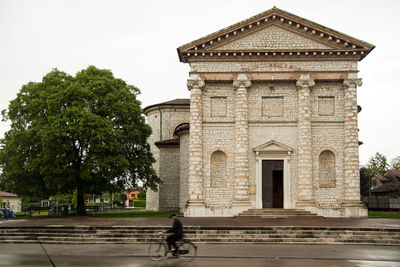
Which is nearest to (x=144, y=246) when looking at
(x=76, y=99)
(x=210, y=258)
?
(x=210, y=258)

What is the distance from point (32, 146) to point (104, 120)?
268 inches

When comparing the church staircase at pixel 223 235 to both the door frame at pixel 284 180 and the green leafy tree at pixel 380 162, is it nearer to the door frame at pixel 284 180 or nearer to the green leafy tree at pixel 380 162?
the door frame at pixel 284 180

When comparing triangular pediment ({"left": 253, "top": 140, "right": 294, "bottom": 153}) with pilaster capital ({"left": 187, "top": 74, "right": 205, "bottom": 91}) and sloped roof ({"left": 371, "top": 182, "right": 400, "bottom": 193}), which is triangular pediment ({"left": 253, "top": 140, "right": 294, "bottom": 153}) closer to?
pilaster capital ({"left": 187, "top": 74, "right": 205, "bottom": 91})

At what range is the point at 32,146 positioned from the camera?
35594mm

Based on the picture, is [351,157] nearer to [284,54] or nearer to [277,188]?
[277,188]

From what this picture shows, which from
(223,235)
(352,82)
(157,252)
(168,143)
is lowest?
(223,235)

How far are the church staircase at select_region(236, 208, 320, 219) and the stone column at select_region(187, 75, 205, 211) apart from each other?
3.57 m

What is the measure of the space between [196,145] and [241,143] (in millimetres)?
3359

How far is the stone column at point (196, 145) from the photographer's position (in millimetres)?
31594

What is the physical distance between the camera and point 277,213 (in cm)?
3014

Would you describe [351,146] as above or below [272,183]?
above

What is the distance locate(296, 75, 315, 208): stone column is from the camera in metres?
31.2

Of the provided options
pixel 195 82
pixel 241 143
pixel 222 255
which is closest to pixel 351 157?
pixel 241 143

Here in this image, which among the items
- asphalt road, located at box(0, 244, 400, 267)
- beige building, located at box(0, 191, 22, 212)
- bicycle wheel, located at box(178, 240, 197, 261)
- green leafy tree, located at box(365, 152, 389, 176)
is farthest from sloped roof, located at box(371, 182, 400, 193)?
beige building, located at box(0, 191, 22, 212)
